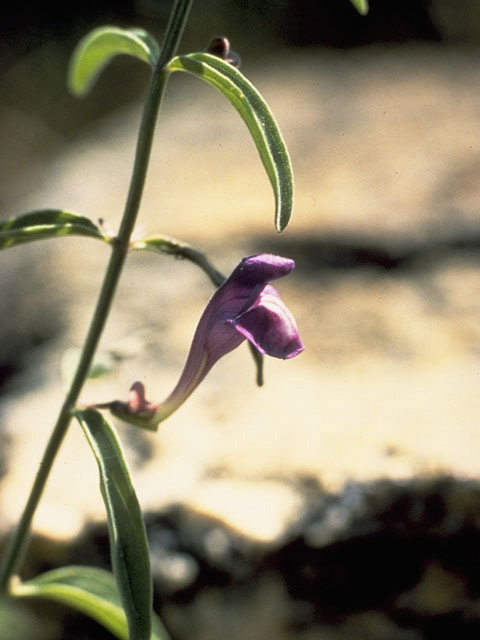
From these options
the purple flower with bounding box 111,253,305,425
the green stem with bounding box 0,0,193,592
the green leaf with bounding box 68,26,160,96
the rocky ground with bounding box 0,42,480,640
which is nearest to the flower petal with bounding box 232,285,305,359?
the purple flower with bounding box 111,253,305,425

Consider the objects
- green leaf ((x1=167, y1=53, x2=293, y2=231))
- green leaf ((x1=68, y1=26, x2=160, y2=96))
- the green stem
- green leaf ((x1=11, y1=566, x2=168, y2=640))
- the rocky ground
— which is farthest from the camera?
the rocky ground

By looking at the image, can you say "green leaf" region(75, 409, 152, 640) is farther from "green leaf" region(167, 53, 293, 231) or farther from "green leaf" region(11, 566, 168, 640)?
"green leaf" region(167, 53, 293, 231)

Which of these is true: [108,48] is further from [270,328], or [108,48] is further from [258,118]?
[270,328]

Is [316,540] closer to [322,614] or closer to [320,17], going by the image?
[322,614]

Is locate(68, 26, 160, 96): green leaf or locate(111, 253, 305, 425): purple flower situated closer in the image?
locate(111, 253, 305, 425): purple flower

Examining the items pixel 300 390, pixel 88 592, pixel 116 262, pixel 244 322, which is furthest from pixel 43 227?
pixel 300 390

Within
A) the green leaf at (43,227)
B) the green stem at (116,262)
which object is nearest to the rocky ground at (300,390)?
the green stem at (116,262)

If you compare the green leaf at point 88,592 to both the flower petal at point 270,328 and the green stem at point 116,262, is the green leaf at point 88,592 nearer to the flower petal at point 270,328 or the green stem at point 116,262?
the green stem at point 116,262
